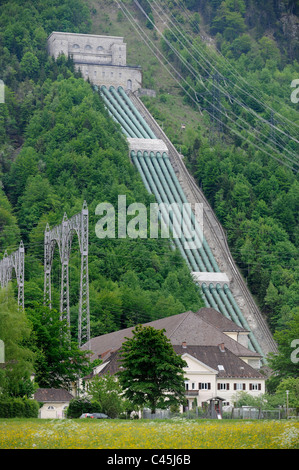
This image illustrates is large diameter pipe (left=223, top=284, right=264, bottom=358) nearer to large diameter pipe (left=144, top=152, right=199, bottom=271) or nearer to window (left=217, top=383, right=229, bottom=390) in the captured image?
large diameter pipe (left=144, top=152, right=199, bottom=271)

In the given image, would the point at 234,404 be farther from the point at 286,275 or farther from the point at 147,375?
the point at 286,275

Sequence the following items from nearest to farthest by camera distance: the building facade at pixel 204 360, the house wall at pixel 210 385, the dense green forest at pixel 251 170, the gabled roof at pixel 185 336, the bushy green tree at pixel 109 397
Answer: the bushy green tree at pixel 109 397, the house wall at pixel 210 385, the building facade at pixel 204 360, the gabled roof at pixel 185 336, the dense green forest at pixel 251 170

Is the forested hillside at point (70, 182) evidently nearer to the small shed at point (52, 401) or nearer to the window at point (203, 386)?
the window at point (203, 386)

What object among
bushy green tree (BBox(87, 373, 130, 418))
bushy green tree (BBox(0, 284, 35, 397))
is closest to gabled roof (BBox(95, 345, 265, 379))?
bushy green tree (BBox(87, 373, 130, 418))

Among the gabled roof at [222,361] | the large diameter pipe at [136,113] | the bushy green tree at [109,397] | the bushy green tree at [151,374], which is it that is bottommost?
the gabled roof at [222,361]

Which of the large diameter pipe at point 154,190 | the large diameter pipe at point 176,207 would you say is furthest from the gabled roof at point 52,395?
the large diameter pipe at point 176,207

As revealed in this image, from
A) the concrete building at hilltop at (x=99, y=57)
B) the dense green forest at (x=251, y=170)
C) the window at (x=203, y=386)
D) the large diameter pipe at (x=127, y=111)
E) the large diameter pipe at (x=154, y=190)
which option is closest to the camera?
the window at (x=203, y=386)

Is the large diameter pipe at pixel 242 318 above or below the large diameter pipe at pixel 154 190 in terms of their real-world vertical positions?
below
